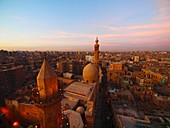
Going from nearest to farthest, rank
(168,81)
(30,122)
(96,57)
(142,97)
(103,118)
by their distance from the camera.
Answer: (30,122)
(103,118)
(142,97)
(96,57)
(168,81)

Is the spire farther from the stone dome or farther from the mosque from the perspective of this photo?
the stone dome

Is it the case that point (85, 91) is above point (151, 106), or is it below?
above

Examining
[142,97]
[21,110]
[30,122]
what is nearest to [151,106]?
[142,97]

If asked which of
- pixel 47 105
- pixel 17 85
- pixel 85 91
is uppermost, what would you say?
pixel 47 105

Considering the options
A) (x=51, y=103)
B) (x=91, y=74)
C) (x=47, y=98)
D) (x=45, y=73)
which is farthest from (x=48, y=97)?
(x=91, y=74)

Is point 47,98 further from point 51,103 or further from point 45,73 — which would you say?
point 45,73

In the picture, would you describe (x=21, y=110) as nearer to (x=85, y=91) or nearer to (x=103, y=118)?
(x=85, y=91)

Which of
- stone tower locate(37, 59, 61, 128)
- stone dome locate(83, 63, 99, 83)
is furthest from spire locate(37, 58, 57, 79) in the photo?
stone dome locate(83, 63, 99, 83)

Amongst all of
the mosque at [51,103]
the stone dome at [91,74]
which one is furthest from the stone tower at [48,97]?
the stone dome at [91,74]
